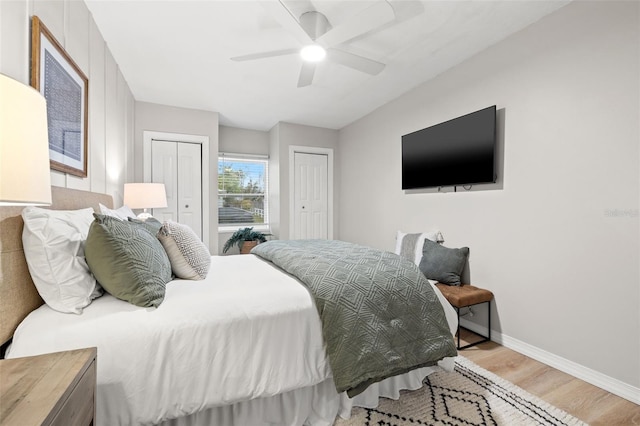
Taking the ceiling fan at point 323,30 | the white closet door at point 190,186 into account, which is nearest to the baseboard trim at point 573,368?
the ceiling fan at point 323,30

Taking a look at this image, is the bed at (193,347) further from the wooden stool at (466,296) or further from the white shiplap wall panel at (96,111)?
the wooden stool at (466,296)

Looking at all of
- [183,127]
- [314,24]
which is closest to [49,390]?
[314,24]

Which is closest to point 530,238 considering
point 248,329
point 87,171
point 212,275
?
point 248,329

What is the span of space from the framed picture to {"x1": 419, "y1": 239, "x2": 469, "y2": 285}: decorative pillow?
2.86 metres

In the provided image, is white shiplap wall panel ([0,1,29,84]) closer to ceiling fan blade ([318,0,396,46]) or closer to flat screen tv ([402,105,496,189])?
ceiling fan blade ([318,0,396,46])

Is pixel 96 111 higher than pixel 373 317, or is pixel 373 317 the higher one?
pixel 96 111

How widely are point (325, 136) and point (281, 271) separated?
143 inches

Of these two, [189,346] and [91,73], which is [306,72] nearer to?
[91,73]

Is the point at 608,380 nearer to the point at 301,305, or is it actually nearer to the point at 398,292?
the point at 398,292

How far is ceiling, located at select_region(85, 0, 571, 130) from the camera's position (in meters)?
2.10

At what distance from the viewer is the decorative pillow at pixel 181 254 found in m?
1.69

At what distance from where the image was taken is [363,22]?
1906mm

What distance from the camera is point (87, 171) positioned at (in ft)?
6.79

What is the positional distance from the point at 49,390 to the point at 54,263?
0.68 metres
